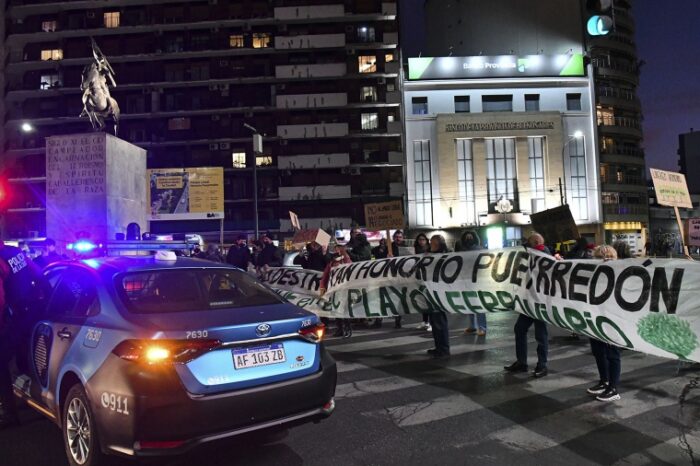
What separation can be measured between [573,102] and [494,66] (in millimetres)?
8093

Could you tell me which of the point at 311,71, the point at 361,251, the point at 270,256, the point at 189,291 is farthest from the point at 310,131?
the point at 189,291

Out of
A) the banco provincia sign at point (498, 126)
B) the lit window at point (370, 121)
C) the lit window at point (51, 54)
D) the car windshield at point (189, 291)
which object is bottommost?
the car windshield at point (189, 291)

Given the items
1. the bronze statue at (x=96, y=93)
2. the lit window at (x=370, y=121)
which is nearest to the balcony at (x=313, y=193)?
the lit window at (x=370, y=121)

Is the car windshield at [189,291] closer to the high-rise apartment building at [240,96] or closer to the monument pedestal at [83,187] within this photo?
the monument pedestal at [83,187]

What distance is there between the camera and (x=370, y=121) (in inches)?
1934

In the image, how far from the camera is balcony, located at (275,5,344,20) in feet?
161

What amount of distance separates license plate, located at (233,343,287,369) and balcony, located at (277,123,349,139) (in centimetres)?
4501

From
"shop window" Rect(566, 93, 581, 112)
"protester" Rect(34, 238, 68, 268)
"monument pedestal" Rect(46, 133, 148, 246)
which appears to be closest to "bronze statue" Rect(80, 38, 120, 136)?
"monument pedestal" Rect(46, 133, 148, 246)

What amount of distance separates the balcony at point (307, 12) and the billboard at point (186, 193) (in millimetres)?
32067

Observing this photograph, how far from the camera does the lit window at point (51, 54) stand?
5128cm

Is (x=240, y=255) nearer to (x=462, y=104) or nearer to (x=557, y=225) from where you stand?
(x=557, y=225)

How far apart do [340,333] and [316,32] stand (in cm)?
4587

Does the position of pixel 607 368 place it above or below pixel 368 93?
below

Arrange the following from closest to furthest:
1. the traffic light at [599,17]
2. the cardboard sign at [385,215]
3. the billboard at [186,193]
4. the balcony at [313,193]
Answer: the traffic light at [599,17] < the cardboard sign at [385,215] < the billboard at [186,193] < the balcony at [313,193]
